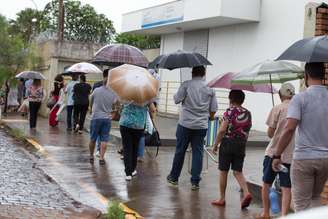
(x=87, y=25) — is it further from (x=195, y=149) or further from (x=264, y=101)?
(x=195, y=149)

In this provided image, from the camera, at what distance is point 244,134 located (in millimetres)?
7723

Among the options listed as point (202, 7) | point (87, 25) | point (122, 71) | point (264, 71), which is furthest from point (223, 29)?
point (87, 25)

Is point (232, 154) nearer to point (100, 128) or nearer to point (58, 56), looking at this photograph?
point (100, 128)

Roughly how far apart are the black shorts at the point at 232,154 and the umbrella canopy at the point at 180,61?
1.64 metres

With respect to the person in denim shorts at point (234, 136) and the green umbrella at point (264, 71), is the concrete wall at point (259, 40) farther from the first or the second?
the person in denim shorts at point (234, 136)

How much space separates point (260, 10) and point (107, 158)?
10.8 meters

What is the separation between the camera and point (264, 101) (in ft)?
67.1

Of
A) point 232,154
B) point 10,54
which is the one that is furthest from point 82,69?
point 10,54

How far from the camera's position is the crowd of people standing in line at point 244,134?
5402 millimetres

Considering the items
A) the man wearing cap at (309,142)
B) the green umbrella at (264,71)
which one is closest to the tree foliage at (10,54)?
the green umbrella at (264,71)

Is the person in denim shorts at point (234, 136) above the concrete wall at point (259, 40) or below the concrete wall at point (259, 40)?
below

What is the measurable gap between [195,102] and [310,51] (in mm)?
3314

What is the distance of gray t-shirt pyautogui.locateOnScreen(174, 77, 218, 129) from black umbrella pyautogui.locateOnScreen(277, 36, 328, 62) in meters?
3.02

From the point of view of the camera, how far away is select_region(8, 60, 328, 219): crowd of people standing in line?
17.7ft
